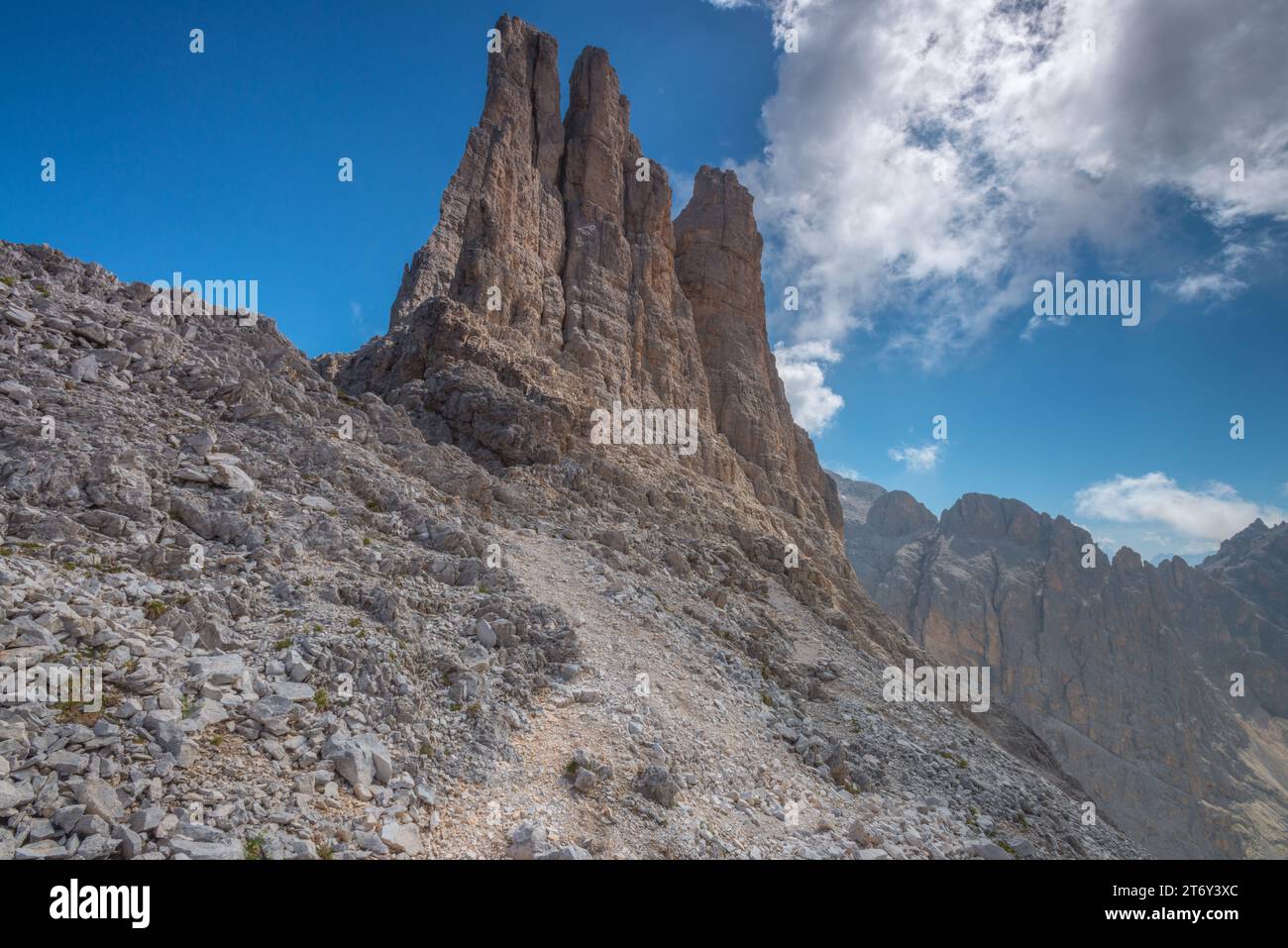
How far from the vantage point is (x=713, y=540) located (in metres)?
36.8

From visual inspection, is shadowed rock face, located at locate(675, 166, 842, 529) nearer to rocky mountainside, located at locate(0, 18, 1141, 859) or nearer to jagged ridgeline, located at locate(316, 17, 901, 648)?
jagged ridgeline, located at locate(316, 17, 901, 648)

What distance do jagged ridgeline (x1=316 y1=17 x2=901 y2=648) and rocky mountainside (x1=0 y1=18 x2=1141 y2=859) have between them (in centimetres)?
49

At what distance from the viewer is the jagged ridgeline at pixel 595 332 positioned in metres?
37.5

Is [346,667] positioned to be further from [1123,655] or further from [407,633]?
[1123,655]

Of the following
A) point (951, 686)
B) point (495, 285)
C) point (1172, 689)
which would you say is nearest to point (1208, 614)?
point (1172, 689)

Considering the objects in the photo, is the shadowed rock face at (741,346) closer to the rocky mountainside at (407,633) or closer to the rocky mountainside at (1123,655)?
the rocky mountainside at (407,633)

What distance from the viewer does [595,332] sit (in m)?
48.2

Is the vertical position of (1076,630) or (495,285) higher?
(495,285)

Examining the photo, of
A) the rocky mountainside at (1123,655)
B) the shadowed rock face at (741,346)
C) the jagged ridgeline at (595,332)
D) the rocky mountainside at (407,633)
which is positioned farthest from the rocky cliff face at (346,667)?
the rocky mountainside at (1123,655)

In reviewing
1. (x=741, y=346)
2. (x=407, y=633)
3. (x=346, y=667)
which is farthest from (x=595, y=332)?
(x=346, y=667)

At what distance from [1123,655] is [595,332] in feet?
424

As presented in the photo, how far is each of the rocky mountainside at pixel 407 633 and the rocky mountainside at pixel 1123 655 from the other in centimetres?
9555
